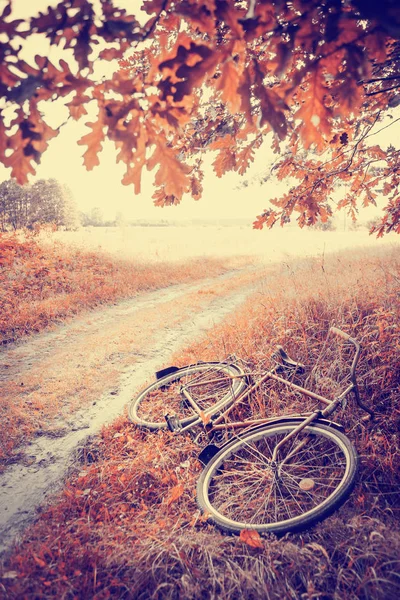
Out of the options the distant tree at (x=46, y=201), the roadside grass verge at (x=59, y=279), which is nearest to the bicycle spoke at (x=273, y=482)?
the roadside grass verge at (x=59, y=279)

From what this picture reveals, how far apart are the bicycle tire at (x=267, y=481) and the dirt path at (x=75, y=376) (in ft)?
5.84

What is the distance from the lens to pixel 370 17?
1564 mm

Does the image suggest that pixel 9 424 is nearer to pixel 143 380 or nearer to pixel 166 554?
pixel 143 380

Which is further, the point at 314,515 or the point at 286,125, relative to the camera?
the point at 314,515

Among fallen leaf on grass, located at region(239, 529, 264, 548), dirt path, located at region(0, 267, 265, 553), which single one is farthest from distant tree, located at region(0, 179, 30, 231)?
fallen leaf on grass, located at region(239, 529, 264, 548)

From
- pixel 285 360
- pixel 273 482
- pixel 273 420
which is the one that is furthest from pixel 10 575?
pixel 285 360

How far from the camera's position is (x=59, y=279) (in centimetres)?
1131

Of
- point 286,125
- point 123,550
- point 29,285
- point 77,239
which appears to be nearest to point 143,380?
point 123,550

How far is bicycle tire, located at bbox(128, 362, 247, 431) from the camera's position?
13.1ft

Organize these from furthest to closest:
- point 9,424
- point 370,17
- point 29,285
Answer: point 29,285 < point 9,424 < point 370,17

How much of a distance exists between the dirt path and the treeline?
70.4ft

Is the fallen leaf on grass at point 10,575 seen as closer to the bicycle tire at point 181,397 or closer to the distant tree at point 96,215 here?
the bicycle tire at point 181,397

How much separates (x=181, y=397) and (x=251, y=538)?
2.12m

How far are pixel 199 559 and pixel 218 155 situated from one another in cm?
384
